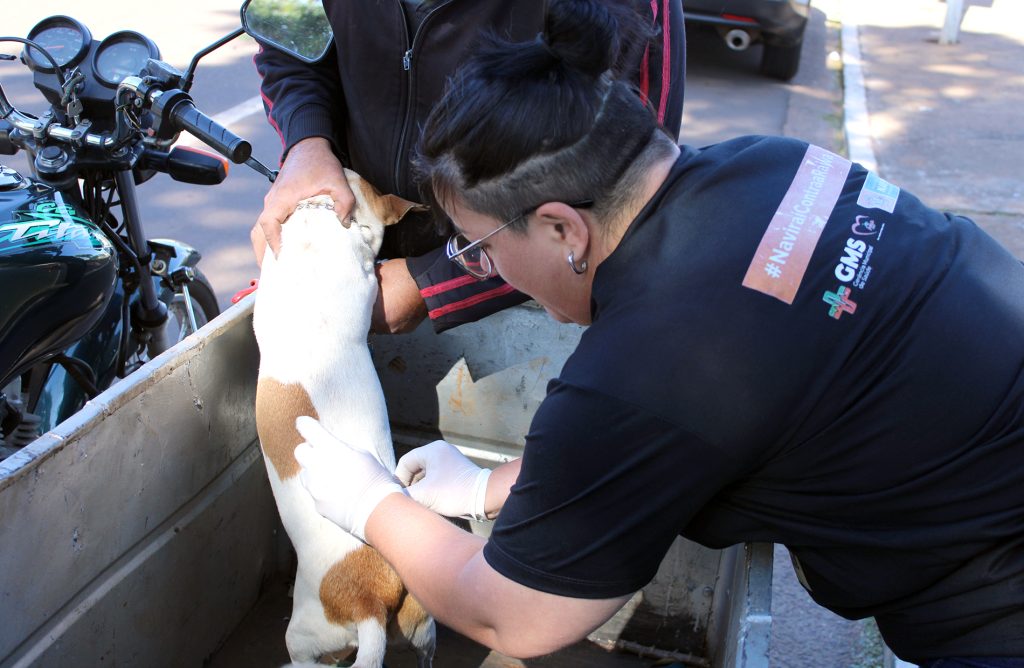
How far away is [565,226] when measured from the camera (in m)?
1.27

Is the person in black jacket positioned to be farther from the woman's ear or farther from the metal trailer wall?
the woman's ear

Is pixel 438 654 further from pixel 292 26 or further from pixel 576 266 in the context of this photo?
pixel 292 26

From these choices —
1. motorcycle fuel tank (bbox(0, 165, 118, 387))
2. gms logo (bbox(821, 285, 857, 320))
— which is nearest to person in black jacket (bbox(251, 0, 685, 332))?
motorcycle fuel tank (bbox(0, 165, 118, 387))

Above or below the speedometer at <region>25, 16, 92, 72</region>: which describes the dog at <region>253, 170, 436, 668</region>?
below

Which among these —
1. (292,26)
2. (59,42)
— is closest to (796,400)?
(292,26)

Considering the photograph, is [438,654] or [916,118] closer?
[438,654]

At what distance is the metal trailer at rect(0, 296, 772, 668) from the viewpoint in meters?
1.56

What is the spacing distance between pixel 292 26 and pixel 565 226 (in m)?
1.25

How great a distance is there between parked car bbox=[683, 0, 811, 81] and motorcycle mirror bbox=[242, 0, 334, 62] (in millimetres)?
5088

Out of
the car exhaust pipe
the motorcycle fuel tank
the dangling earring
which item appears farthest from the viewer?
the car exhaust pipe

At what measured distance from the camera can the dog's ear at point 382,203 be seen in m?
2.17

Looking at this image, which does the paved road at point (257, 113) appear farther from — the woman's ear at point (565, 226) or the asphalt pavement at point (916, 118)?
the woman's ear at point (565, 226)

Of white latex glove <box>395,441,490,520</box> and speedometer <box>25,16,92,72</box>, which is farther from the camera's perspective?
speedometer <box>25,16,92,72</box>

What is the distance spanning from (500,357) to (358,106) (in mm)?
729
